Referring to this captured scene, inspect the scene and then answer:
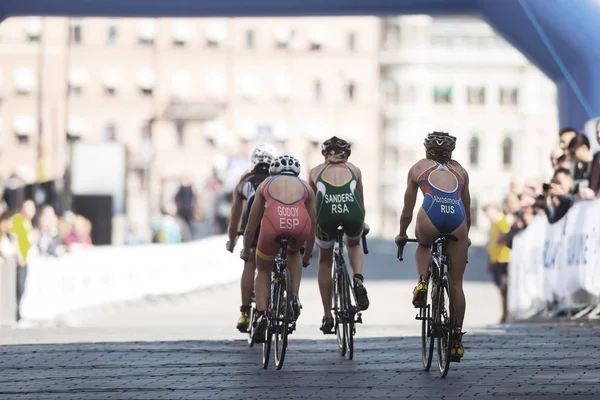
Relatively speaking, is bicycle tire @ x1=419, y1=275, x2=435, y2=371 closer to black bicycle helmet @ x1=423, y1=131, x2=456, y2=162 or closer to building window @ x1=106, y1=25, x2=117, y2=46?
black bicycle helmet @ x1=423, y1=131, x2=456, y2=162

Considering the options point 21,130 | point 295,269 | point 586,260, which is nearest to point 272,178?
point 295,269

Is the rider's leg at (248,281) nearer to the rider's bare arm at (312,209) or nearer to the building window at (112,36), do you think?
the rider's bare arm at (312,209)

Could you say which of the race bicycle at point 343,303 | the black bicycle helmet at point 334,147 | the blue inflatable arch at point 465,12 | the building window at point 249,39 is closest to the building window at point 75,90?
the building window at point 249,39

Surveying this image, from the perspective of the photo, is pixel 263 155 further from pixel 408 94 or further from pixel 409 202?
pixel 408 94

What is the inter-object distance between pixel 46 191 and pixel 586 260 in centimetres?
2139

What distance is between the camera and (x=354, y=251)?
556 inches

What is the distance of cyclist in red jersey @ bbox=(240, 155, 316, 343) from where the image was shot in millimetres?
12820

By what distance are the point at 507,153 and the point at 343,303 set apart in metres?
105

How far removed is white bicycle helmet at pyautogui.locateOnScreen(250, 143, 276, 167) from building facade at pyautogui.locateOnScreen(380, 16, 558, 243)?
9599 cm

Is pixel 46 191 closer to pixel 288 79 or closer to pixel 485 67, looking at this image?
pixel 288 79

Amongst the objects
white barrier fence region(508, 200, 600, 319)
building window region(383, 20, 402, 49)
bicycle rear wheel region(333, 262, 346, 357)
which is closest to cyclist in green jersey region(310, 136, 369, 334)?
bicycle rear wheel region(333, 262, 346, 357)

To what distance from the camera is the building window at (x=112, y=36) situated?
341 feet

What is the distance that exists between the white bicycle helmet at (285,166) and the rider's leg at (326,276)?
1.20 m

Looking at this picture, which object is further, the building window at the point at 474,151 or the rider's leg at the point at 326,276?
the building window at the point at 474,151
